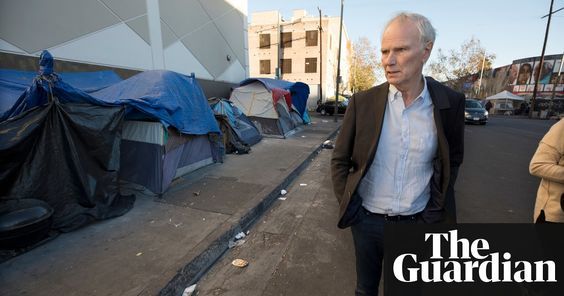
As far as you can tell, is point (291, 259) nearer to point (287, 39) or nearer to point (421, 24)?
point (421, 24)

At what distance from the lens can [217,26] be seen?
11914 mm

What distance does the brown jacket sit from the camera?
60.8 inches

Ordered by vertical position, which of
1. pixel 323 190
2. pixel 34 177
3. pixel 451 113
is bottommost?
pixel 323 190

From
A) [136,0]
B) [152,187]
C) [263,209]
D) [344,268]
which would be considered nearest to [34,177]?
[152,187]

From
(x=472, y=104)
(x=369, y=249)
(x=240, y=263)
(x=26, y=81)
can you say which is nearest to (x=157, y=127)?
(x=26, y=81)

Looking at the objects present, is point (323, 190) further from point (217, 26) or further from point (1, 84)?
point (217, 26)

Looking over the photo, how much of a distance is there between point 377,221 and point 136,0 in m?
8.90

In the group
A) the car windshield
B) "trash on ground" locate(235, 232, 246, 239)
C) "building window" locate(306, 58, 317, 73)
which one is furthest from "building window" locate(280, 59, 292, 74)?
"trash on ground" locate(235, 232, 246, 239)

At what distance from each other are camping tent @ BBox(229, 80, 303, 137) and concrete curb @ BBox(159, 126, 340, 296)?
6.41m

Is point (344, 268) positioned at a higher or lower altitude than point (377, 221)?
lower

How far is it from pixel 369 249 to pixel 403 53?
1.22 m

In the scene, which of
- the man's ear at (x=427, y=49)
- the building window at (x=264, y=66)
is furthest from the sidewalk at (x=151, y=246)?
the building window at (x=264, y=66)

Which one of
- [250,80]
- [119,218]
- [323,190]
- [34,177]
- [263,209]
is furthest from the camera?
[250,80]

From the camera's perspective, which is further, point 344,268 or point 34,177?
point 34,177
